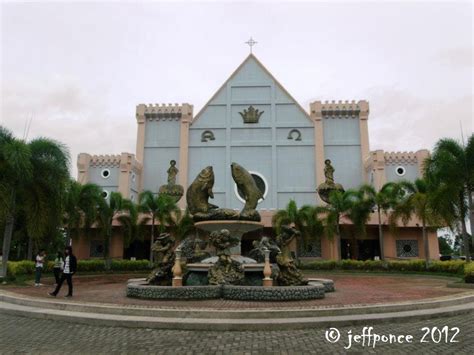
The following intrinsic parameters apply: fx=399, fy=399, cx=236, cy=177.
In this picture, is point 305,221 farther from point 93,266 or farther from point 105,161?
point 105,161

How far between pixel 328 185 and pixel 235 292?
2781 cm

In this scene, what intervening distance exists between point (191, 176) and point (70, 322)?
103 feet

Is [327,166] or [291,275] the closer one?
[291,275]

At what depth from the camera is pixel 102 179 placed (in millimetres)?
39031

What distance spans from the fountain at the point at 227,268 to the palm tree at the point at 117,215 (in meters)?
14.5

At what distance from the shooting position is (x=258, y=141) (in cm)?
4000

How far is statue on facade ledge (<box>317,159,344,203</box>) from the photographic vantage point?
3678 centimetres

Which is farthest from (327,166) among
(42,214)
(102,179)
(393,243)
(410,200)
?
(42,214)

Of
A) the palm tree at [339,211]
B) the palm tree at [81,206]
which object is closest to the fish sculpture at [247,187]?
the palm tree at [81,206]

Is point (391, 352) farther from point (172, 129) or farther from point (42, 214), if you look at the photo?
point (172, 129)

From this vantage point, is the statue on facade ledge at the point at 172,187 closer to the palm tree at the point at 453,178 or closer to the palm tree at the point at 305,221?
the palm tree at the point at 305,221

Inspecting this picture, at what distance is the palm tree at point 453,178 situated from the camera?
18.2 meters

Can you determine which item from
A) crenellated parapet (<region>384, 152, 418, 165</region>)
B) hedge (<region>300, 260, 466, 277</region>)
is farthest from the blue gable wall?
hedge (<region>300, 260, 466, 277</region>)

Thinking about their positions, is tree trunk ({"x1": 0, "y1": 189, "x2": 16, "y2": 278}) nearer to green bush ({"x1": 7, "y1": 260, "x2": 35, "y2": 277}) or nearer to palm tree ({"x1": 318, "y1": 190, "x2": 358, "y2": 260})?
green bush ({"x1": 7, "y1": 260, "x2": 35, "y2": 277})
